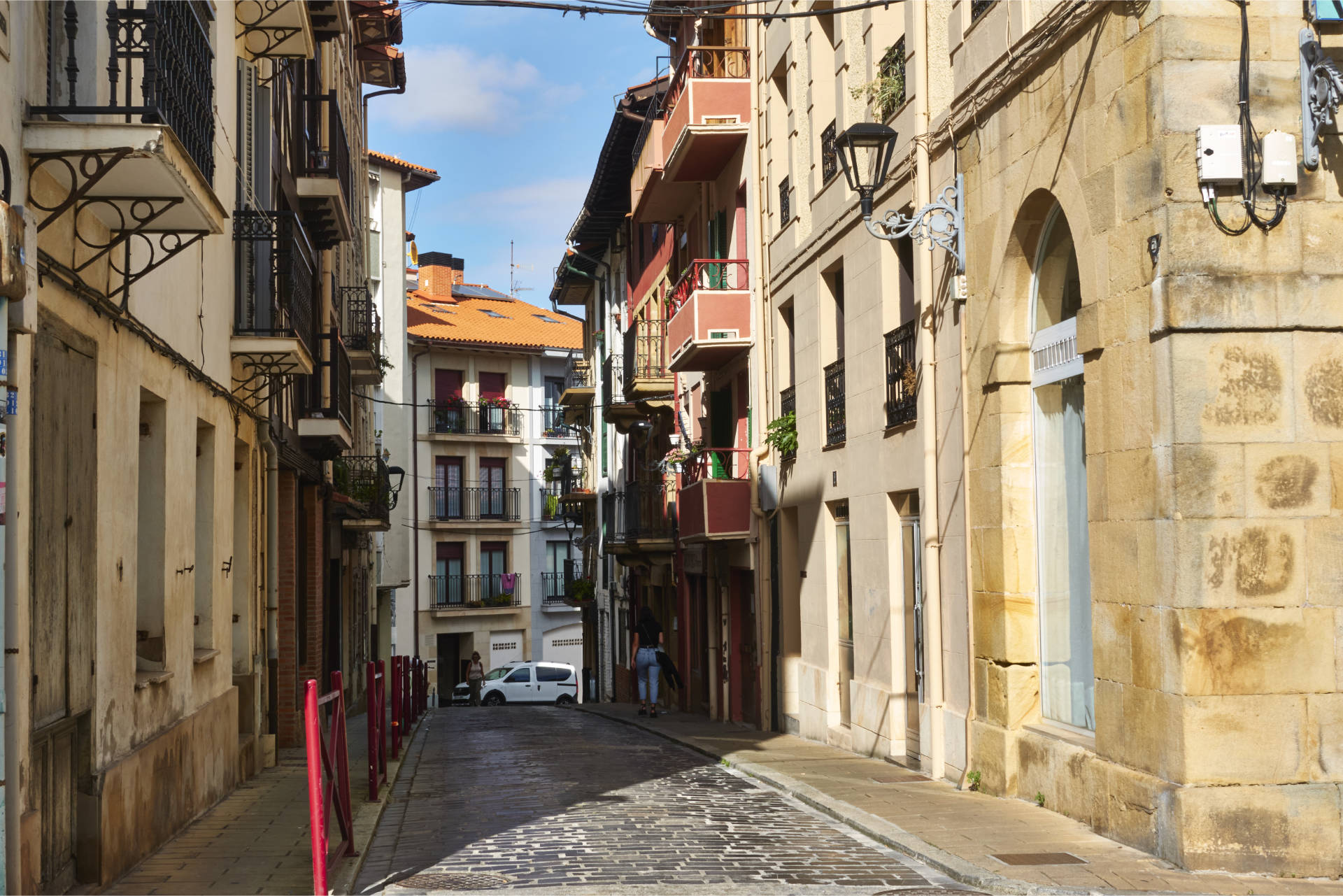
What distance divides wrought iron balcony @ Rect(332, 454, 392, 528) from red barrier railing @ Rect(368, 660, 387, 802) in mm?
10739

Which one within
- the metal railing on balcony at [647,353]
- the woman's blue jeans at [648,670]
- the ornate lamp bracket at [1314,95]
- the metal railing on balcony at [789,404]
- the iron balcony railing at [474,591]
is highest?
the metal railing on balcony at [647,353]

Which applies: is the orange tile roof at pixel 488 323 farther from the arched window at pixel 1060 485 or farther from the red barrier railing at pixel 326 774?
the red barrier railing at pixel 326 774

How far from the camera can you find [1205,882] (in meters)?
7.68

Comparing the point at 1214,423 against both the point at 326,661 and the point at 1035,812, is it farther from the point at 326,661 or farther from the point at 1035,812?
the point at 326,661

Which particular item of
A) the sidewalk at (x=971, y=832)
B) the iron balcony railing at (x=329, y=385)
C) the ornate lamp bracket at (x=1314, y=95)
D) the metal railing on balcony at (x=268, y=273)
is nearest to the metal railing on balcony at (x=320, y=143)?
the iron balcony railing at (x=329, y=385)

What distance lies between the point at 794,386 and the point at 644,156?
25.9 ft

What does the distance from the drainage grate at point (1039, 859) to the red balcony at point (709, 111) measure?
45.5ft

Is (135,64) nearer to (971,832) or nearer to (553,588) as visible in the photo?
(971,832)

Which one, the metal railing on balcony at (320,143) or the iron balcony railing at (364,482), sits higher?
the metal railing on balcony at (320,143)

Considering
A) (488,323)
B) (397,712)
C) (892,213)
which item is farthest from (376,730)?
(488,323)

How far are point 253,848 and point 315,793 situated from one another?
2.84 meters

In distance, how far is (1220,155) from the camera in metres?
8.33

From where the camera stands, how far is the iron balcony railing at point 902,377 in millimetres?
13523

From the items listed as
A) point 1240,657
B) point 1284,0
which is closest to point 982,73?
point 1284,0
